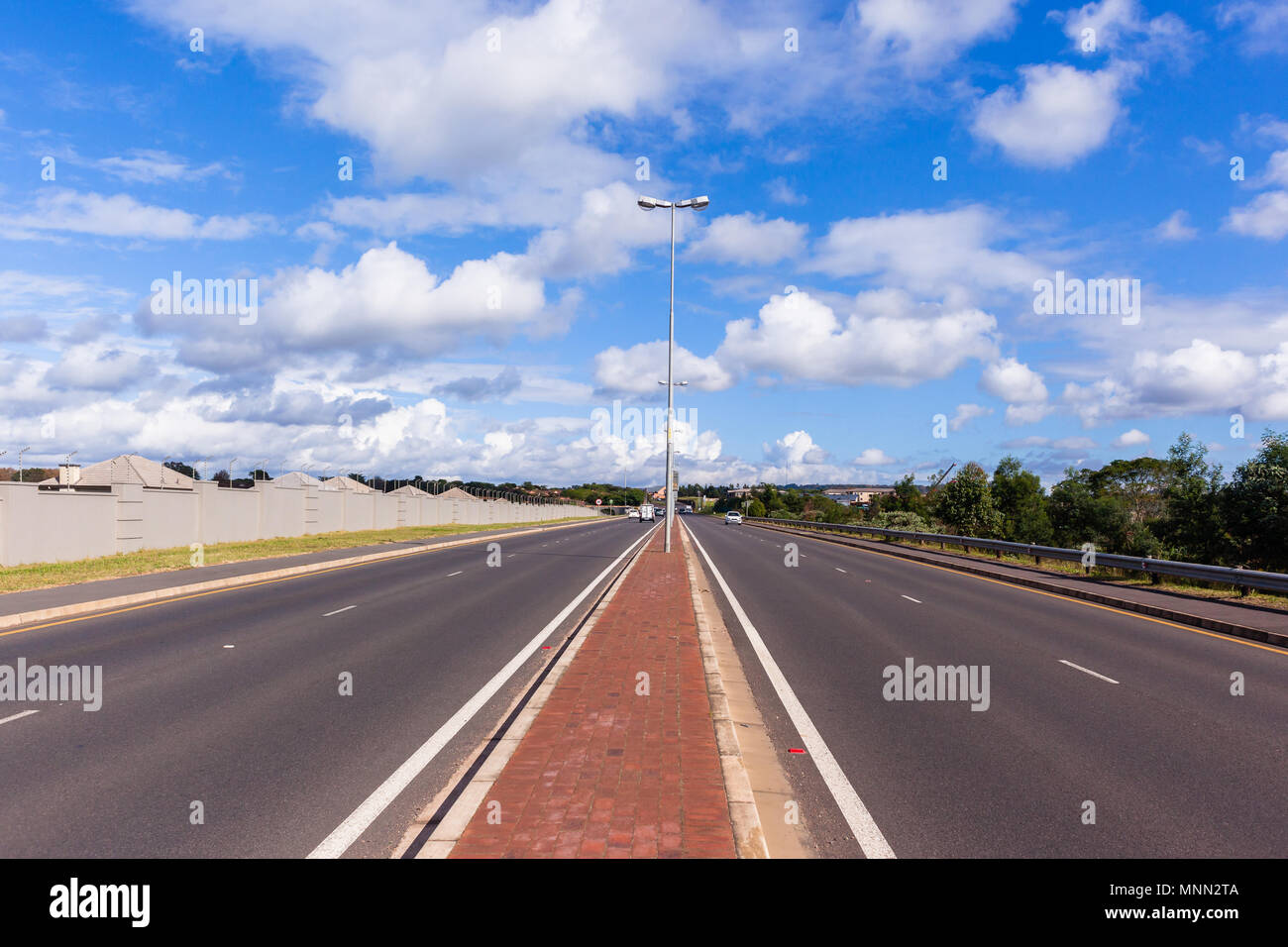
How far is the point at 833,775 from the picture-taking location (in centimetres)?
586

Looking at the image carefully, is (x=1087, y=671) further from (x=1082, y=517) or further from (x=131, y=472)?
(x=1082, y=517)

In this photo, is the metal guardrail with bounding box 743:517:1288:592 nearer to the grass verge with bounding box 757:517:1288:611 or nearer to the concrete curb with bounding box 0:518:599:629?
the grass verge with bounding box 757:517:1288:611

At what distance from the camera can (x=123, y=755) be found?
609cm

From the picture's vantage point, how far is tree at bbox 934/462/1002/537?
56625 millimetres

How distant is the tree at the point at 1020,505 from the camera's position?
6856 cm

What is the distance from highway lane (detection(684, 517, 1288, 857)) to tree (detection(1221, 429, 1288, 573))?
20.1 meters

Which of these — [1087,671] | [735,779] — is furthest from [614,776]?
[1087,671]

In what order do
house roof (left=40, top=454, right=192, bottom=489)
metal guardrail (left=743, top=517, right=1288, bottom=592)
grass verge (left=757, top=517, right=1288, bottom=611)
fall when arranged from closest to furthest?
metal guardrail (left=743, top=517, right=1288, bottom=592)
grass verge (left=757, top=517, right=1288, bottom=611)
house roof (left=40, top=454, right=192, bottom=489)

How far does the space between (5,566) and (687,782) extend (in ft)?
70.5

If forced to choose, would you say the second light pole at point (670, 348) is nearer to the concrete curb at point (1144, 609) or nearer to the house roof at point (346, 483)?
the concrete curb at point (1144, 609)

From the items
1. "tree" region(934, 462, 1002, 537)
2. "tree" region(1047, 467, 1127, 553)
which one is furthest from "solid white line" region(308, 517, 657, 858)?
"tree" region(1047, 467, 1127, 553)
